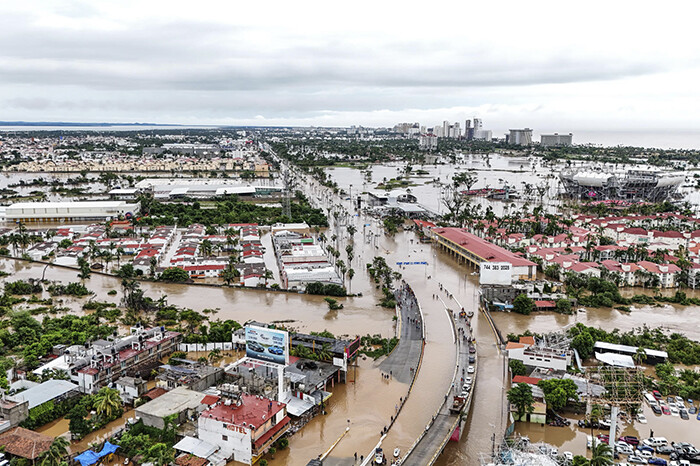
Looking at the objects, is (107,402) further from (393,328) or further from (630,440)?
(630,440)

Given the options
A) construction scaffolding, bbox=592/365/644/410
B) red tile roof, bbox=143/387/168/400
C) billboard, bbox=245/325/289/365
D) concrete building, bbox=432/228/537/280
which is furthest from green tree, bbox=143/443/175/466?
concrete building, bbox=432/228/537/280

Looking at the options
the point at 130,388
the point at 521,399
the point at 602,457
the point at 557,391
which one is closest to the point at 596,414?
the point at 557,391

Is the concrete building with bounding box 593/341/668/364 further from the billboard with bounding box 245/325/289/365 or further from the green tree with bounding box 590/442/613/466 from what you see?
the billboard with bounding box 245/325/289/365

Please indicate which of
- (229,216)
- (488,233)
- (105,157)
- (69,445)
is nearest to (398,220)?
(488,233)

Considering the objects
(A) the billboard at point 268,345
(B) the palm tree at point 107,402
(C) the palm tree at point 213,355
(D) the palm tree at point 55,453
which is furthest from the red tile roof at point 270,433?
(C) the palm tree at point 213,355

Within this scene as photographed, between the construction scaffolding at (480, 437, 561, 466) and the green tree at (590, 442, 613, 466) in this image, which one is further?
the construction scaffolding at (480, 437, 561, 466)
